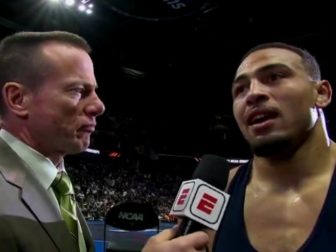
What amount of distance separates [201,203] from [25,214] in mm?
480

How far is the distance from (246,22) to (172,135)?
7749mm

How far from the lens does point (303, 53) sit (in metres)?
1.39

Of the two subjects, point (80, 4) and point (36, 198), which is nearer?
point (36, 198)

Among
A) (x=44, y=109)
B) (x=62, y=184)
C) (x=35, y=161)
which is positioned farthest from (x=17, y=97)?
(x=62, y=184)

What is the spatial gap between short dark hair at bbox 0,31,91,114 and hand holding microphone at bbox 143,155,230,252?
2.11 ft

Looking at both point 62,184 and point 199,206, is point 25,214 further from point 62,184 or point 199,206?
point 199,206

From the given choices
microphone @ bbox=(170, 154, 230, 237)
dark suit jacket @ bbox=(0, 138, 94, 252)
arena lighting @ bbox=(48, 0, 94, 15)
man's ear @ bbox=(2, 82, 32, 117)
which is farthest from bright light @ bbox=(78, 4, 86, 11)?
microphone @ bbox=(170, 154, 230, 237)

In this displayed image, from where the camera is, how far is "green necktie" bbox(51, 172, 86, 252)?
1268 millimetres

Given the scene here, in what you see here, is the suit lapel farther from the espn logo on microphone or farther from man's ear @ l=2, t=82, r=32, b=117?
the espn logo on microphone

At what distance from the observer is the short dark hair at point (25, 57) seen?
1.29m

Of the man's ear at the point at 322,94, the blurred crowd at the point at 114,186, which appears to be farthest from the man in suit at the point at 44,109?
the blurred crowd at the point at 114,186

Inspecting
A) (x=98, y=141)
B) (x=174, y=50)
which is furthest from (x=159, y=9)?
(x=98, y=141)

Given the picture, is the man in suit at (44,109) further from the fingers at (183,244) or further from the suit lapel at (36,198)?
the fingers at (183,244)

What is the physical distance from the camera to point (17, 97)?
1.28 metres
